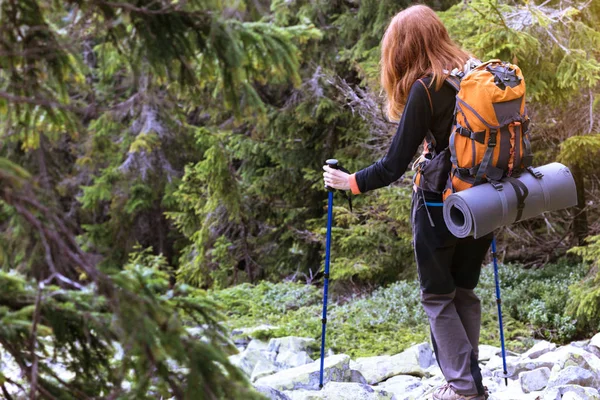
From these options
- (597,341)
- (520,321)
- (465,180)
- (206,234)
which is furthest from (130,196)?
(465,180)

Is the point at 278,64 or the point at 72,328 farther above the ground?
the point at 278,64

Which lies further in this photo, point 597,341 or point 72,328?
point 597,341

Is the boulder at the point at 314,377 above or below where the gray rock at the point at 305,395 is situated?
below

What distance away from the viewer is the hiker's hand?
3848mm

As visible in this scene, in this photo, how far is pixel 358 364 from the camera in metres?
5.75

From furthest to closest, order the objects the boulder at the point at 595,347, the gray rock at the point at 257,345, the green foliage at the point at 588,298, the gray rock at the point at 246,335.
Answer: the gray rock at the point at 246,335, the gray rock at the point at 257,345, the green foliage at the point at 588,298, the boulder at the point at 595,347

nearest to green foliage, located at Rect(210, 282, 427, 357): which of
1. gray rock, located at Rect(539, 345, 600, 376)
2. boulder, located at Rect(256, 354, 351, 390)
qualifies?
boulder, located at Rect(256, 354, 351, 390)

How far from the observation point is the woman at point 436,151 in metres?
3.49

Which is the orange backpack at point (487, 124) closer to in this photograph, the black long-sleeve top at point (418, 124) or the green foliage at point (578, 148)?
the black long-sleeve top at point (418, 124)

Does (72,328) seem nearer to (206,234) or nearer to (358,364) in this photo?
(358,364)

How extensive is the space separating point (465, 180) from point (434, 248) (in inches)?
16.3

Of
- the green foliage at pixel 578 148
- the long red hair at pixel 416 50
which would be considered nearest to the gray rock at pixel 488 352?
the green foliage at pixel 578 148

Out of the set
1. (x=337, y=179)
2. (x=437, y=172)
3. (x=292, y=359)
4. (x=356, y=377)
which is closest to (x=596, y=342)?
(x=356, y=377)

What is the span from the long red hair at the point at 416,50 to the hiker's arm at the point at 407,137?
12 centimetres
